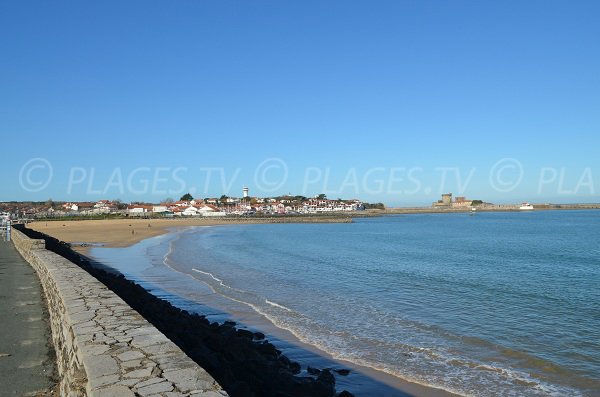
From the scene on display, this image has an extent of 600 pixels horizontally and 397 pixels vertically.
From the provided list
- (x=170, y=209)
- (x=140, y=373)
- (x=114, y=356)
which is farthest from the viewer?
(x=170, y=209)

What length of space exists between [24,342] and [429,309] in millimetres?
9917

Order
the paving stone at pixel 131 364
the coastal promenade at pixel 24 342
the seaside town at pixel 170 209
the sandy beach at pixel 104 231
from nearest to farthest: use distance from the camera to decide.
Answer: the paving stone at pixel 131 364 < the coastal promenade at pixel 24 342 < the sandy beach at pixel 104 231 < the seaside town at pixel 170 209

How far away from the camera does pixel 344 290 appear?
54.3ft

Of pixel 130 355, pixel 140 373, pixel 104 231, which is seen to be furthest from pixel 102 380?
pixel 104 231

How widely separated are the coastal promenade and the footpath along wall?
0.62ft

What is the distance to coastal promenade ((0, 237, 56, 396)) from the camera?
5.29 meters

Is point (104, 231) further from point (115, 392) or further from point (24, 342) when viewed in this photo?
point (115, 392)

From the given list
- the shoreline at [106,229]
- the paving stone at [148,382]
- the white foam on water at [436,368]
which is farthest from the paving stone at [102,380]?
the shoreline at [106,229]

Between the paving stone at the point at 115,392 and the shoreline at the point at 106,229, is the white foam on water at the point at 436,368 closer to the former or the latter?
the paving stone at the point at 115,392

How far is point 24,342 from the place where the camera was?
6809 mm

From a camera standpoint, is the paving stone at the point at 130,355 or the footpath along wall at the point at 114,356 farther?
the paving stone at the point at 130,355

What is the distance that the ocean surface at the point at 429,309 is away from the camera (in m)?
8.13

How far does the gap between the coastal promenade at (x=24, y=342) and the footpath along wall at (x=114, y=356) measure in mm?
188

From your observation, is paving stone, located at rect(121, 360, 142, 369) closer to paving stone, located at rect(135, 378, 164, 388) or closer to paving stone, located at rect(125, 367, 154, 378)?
paving stone, located at rect(125, 367, 154, 378)
